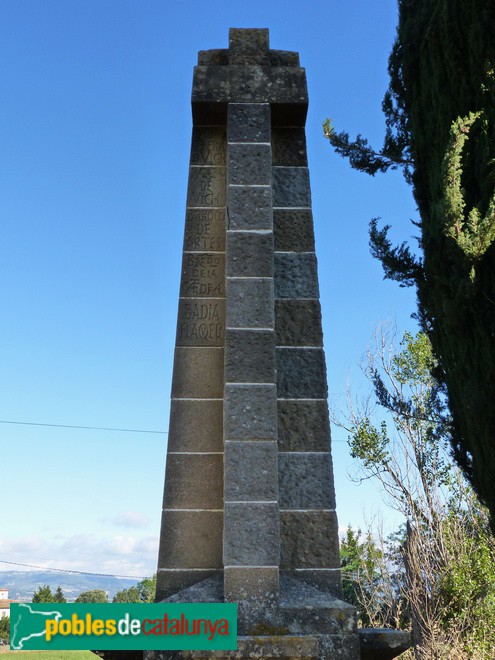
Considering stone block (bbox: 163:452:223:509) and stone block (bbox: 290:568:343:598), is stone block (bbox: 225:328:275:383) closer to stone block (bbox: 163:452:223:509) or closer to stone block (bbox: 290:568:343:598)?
stone block (bbox: 163:452:223:509)

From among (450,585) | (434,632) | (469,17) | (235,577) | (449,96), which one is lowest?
(235,577)

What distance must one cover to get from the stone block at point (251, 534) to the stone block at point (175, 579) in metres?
0.38

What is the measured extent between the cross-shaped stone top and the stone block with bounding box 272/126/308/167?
0.50 meters

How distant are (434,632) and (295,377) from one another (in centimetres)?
869

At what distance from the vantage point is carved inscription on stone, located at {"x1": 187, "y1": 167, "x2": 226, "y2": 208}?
14.3ft

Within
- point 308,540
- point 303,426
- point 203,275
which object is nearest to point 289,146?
point 203,275

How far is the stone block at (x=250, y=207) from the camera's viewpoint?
13.1 ft

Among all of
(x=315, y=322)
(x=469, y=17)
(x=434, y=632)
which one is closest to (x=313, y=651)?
(x=315, y=322)

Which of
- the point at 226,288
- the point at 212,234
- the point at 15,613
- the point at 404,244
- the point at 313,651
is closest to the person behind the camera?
the point at 313,651

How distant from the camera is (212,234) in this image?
14.1ft

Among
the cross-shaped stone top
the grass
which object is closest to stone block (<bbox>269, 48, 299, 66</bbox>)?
the cross-shaped stone top

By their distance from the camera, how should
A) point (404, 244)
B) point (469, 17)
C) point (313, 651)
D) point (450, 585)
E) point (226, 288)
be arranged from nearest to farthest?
point (313, 651)
point (226, 288)
point (469, 17)
point (404, 244)
point (450, 585)

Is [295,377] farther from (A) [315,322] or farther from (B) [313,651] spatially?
(B) [313,651]

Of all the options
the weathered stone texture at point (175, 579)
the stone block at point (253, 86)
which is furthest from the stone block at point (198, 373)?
the stone block at point (253, 86)
